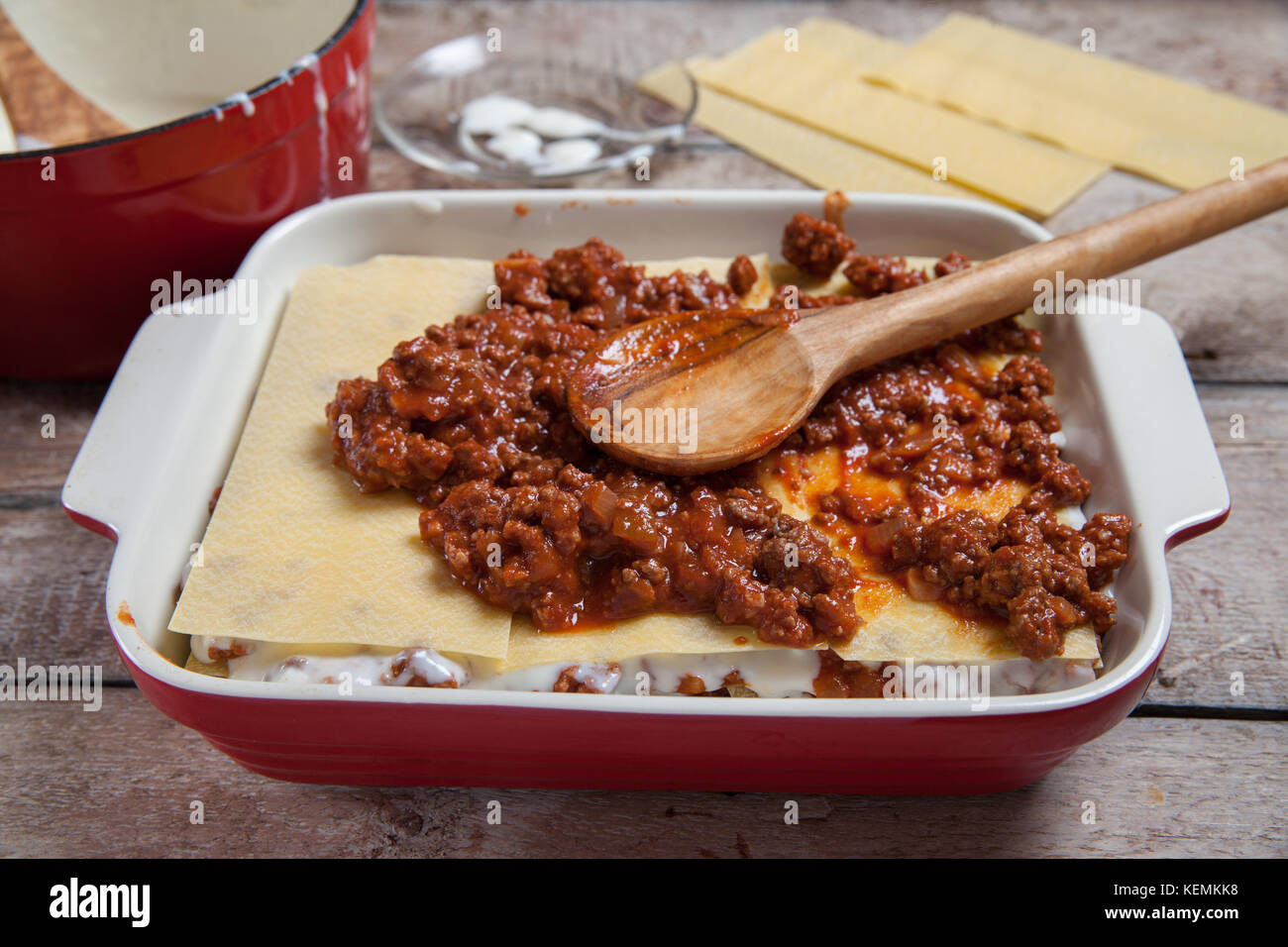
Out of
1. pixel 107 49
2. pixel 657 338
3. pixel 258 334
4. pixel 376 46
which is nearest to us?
pixel 657 338

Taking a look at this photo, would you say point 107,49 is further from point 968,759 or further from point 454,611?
point 968,759

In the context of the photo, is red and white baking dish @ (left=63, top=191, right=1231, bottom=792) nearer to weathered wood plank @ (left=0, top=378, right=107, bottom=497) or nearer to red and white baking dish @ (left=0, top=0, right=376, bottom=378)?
red and white baking dish @ (left=0, top=0, right=376, bottom=378)

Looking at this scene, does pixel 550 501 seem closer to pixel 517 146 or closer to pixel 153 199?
pixel 153 199

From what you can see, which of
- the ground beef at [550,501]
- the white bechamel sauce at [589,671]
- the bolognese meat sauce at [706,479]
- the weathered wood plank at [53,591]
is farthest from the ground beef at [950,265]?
the weathered wood plank at [53,591]

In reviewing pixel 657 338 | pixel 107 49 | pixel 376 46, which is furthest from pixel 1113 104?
pixel 107 49

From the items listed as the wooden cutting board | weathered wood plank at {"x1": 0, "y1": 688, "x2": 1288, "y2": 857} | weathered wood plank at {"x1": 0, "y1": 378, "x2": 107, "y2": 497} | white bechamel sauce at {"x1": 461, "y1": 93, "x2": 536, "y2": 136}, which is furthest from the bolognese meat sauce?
the wooden cutting board

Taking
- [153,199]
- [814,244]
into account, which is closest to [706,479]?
[814,244]

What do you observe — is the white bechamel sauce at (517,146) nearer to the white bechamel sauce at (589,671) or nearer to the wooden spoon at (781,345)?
the wooden spoon at (781,345)
